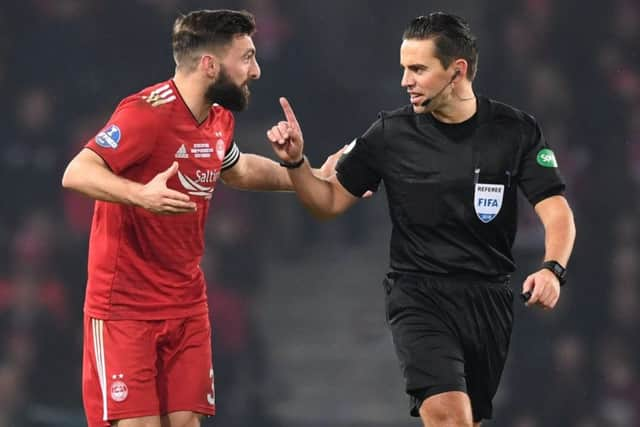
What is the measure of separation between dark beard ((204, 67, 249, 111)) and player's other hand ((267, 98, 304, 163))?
7.6 inches

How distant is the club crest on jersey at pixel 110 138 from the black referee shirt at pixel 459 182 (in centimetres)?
85

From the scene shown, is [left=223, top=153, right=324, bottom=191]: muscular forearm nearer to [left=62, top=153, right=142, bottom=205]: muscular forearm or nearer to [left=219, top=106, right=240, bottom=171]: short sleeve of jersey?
[left=219, top=106, right=240, bottom=171]: short sleeve of jersey

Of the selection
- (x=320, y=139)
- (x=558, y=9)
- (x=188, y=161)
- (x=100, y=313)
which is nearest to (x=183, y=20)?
(x=188, y=161)

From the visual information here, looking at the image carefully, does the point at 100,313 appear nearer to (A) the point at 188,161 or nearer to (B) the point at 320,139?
(A) the point at 188,161

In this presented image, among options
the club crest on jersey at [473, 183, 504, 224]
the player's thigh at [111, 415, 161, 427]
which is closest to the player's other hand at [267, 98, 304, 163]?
the club crest on jersey at [473, 183, 504, 224]

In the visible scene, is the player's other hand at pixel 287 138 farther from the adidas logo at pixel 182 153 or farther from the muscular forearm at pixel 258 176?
the muscular forearm at pixel 258 176

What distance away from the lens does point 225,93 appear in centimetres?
445

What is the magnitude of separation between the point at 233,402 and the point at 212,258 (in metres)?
0.87

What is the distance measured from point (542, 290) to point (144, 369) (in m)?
1.37

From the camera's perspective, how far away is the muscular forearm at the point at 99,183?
156 inches

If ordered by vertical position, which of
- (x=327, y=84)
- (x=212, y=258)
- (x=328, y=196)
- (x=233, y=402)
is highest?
(x=327, y=84)

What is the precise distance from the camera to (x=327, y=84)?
7.84 metres

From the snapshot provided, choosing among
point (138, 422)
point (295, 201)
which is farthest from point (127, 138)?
point (295, 201)

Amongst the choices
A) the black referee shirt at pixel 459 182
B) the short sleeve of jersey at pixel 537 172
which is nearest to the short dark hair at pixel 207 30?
the black referee shirt at pixel 459 182
